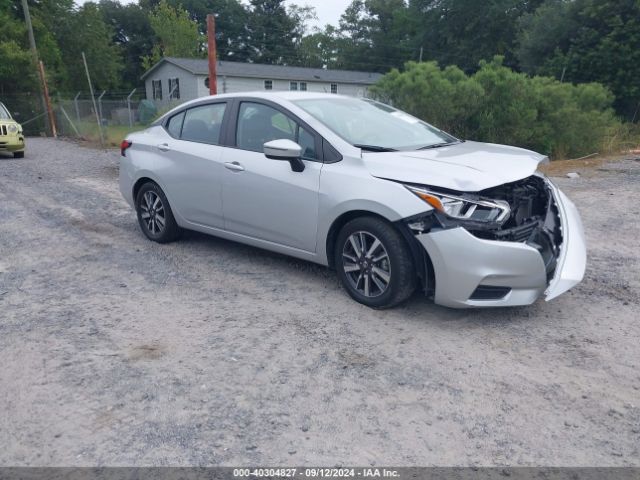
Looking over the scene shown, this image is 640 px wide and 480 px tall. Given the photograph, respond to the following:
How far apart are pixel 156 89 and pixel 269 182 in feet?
136

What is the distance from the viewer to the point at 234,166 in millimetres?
5184

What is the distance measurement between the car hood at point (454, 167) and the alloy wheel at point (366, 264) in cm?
52

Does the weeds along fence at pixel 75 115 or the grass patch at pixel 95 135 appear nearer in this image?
the grass patch at pixel 95 135

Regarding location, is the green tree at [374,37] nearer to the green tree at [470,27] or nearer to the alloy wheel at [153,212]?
the green tree at [470,27]

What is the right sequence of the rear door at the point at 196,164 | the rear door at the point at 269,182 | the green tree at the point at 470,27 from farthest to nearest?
the green tree at the point at 470,27 → the rear door at the point at 196,164 → the rear door at the point at 269,182

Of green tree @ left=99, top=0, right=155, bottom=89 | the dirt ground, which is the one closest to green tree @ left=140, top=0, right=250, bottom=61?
green tree @ left=99, top=0, right=155, bottom=89

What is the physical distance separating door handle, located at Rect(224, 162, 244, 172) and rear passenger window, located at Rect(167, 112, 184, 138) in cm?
106

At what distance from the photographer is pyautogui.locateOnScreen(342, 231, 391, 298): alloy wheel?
13.8 feet

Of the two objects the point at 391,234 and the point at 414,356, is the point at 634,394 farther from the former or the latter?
the point at 391,234

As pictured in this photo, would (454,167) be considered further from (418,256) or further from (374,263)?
(374,263)

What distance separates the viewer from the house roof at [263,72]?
121ft

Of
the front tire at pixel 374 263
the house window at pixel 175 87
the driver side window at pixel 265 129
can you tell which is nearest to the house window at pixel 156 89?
the house window at pixel 175 87

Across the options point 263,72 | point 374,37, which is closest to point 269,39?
point 374,37

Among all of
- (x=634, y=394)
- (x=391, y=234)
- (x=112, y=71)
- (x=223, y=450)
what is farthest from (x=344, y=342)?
(x=112, y=71)
